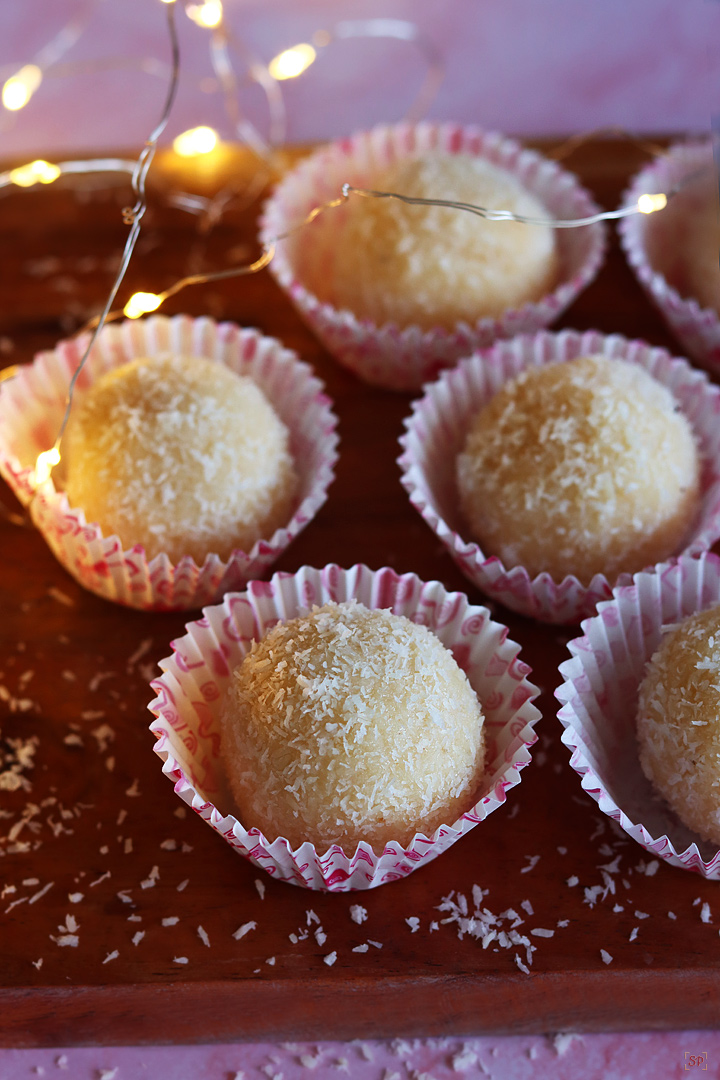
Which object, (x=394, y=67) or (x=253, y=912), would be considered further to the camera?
(x=394, y=67)

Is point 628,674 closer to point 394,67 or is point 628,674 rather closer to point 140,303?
point 140,303

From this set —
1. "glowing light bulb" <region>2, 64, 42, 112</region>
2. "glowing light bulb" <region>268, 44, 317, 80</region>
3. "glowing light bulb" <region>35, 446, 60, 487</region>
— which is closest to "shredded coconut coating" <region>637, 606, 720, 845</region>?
"glowing light bulb" <region>35, 446, 60, 487</region>

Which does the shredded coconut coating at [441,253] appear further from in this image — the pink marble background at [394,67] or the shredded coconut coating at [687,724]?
the pink marble background at [394,67]

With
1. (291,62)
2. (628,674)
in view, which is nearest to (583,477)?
(628,674)

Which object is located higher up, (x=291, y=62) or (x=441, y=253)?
(x=291, y=62)

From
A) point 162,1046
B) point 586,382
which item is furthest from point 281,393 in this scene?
point 162,1046

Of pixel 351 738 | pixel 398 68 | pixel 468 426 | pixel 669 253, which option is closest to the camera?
pixel 351 738

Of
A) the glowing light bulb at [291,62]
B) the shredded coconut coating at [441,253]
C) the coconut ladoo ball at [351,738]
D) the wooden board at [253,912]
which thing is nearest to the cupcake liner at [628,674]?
the wooden board at [253,912]
